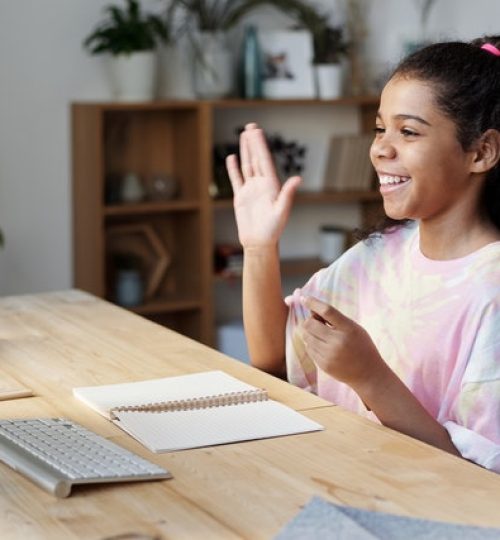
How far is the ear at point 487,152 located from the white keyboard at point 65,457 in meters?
0.79

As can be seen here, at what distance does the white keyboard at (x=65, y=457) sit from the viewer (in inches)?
56.9

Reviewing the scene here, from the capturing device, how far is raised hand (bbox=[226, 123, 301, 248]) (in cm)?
218

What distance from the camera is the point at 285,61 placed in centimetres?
487

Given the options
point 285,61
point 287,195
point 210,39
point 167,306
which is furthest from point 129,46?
point 287,195

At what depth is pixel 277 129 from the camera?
510cm

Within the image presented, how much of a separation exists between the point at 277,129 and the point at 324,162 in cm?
26

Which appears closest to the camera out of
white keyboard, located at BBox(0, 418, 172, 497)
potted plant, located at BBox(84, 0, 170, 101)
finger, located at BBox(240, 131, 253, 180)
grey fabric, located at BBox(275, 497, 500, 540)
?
grey fabric, located at BBox(275, 497, 500, 540)

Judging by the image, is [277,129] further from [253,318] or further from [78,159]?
[253,318]

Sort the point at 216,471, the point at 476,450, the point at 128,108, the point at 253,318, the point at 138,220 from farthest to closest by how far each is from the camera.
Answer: the point at 138,220, the point at 128,108, the point at 253,318, the point at 476,450, the point at 216,471

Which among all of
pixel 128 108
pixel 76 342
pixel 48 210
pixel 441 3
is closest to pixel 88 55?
pixel 128 108

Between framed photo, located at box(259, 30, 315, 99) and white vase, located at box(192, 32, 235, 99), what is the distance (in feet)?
0.62

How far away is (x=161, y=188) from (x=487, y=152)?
2898mm

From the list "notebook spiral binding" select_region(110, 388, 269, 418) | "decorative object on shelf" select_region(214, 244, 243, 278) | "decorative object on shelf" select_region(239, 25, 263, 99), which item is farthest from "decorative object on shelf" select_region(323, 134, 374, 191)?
"notebook spiral binding" select_region(110, 388, 269, 418)

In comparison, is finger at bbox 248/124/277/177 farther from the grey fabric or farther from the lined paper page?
the grey fabric
